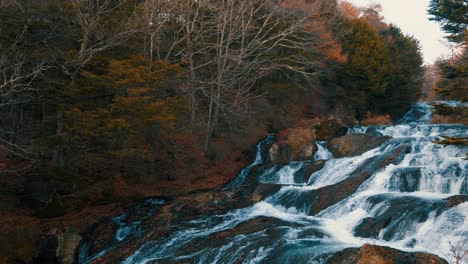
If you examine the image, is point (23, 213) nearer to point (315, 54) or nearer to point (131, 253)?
point (131, 253)

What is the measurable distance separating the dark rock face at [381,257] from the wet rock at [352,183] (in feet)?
14.5

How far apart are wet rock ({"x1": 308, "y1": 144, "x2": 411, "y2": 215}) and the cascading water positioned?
5 centimetres

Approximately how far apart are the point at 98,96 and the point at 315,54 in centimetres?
1716

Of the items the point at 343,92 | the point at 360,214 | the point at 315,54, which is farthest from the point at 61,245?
the point at 343,92

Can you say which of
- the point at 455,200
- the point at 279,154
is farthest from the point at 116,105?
the point at 279,154

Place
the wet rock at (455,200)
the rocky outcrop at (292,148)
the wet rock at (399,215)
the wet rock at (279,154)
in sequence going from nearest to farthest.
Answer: the wet rock at (399,215), the wet rock at (455,200), the rocky outcrop at (292,148), the wet rock at (279,154)

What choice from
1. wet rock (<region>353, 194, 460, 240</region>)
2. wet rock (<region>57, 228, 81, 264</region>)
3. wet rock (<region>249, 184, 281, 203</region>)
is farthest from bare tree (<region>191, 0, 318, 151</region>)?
wet rock (<region>353, 194, 460, 240</region>)

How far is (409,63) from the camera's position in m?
35.8

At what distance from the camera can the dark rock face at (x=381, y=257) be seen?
26.8ft

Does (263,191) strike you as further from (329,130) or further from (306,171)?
(329,130)

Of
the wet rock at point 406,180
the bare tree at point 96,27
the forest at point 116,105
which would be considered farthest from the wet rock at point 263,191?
the bare tree at point 96,27

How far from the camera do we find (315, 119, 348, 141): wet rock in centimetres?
2336

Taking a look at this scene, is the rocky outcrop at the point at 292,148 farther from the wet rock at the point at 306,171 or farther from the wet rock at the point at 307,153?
the wet rock at the point at 306,171

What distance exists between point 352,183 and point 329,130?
31.9 feet
